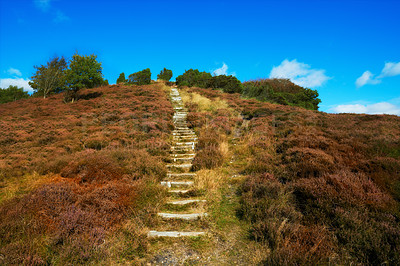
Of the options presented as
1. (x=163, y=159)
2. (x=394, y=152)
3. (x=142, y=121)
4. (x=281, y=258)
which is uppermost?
(x=142, y=121)

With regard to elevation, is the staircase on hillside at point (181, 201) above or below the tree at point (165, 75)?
below

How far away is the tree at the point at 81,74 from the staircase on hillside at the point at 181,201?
18551 mm

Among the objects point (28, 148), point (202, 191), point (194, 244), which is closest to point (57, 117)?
point (28, 148)

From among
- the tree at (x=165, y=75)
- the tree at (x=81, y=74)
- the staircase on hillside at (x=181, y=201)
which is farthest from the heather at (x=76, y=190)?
the tree at (x=165, y=75)

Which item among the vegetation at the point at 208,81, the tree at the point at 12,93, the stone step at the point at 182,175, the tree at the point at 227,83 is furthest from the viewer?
the tree at the point at 12,93

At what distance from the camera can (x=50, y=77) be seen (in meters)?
23.5

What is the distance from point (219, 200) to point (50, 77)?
29364mm

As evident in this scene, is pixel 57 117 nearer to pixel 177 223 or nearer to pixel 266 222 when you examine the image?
pixel 177 223

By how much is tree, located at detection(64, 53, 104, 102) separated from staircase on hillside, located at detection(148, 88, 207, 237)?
60.9ft

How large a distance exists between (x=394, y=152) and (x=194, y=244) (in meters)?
7.88

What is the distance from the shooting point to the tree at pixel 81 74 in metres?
20.8

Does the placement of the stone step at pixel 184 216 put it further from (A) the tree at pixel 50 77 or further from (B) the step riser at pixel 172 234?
(A) the tree at pixel 50 77

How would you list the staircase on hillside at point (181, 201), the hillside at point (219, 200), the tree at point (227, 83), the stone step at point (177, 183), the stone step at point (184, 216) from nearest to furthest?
1. the hillside at point (219, 200)
2. the staircase on hillside at point (181, 201)
3. the stone step at point (184, 216)
4. the stone step at point (177, 183)
5. the tree at point (227, 83)

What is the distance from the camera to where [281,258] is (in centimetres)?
302
